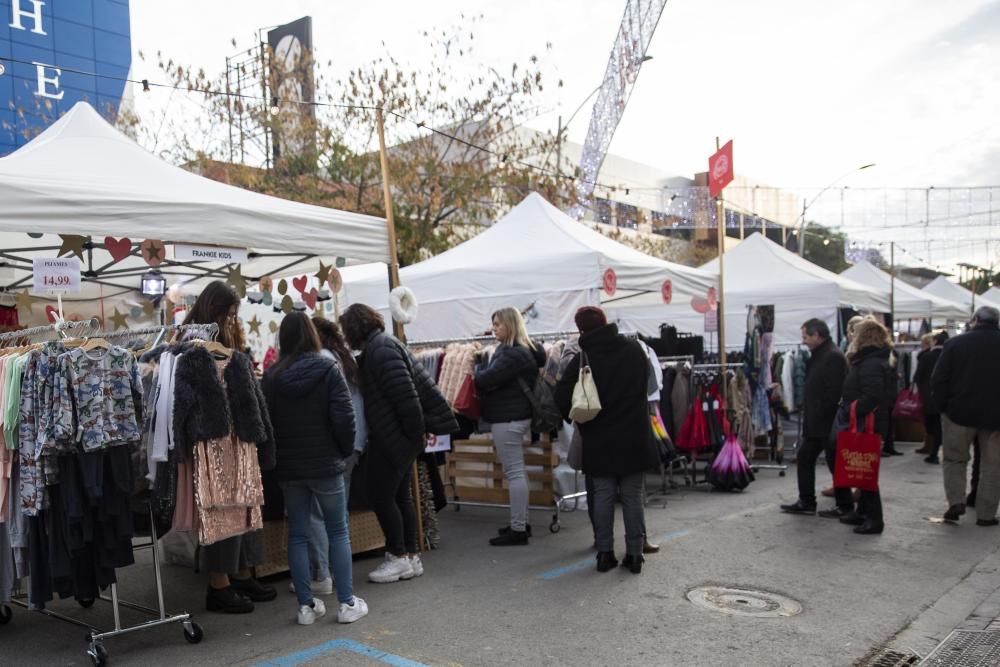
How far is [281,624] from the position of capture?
481 cm

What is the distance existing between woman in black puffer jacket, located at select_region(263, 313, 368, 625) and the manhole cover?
2.17 metres

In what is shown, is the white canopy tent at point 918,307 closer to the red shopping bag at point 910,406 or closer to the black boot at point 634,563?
the red shopping bag at point 910,406

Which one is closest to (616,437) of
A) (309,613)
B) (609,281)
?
(309,613)

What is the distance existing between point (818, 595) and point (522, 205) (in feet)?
24.4

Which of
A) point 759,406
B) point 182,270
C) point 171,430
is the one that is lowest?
point 759,406

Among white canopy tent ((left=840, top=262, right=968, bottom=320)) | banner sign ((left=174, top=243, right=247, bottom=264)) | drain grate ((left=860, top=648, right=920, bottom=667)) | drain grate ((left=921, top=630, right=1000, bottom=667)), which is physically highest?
banner sign ((left=174, top=243, right=247, bottom=264))

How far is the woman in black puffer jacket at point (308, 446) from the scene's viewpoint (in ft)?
15.3

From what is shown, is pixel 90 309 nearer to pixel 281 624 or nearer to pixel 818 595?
pixel 281 624

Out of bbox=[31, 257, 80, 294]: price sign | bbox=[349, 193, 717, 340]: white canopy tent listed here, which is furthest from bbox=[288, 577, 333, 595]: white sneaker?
bbox=[349, 193, 717, 340]: white canopy tent

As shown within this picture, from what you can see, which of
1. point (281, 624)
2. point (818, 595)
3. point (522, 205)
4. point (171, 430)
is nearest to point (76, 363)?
point (171, 430)

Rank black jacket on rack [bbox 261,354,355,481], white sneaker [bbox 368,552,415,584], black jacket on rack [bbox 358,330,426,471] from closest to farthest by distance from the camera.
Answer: black jacket on rack [bbox 261,354,355,481], black jacket on rack [bbox 358,330,426,471], white sneaker [bbox 368,552,415,584]

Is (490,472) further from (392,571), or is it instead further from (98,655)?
(98,655)

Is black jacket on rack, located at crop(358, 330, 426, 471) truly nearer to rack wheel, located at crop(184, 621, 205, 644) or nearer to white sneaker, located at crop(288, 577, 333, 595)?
white sneaker, located at crop(288, 577, 333, 595)

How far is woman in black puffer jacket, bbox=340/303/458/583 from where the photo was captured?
217 inches
